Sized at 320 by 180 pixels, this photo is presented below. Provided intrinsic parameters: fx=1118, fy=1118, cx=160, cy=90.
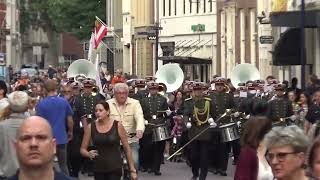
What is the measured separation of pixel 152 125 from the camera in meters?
21.2

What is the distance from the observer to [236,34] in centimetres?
4881

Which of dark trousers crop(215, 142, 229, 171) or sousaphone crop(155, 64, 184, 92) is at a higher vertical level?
sousaphone crop(155, 64, 184, 92)

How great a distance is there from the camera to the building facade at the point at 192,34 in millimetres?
54406

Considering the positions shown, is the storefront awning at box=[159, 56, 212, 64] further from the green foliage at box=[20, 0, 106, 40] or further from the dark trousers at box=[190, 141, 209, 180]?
the dark trousers at box=[190, 141, 209, 180]

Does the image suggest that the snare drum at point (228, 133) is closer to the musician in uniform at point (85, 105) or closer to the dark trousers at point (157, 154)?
the dark trousers at point (157, 154)

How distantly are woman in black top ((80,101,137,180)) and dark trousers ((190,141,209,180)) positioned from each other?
6.27 meters

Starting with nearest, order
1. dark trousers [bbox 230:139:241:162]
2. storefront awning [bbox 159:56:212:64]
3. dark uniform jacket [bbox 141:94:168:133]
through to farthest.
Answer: dark uniform jacket [bbox 141:94:168:133] → dark trousers [bbox 230:139:241:162] → storefront awning [bbox 159:56:212:64]

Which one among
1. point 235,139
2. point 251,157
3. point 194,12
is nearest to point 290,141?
point 251,157

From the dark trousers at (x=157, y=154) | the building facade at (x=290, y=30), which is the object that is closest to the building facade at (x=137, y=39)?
the building facade at (x=290, y=30)

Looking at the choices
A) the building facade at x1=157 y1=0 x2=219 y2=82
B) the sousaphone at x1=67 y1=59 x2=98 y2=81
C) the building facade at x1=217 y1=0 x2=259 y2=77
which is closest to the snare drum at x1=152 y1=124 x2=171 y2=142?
the sousaphone at x1=67 y1=59 x2=98 y2=81

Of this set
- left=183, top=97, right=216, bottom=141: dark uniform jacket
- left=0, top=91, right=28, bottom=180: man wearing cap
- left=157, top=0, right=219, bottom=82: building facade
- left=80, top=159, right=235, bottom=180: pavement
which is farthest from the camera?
left=157, top=0, right=219, bottom=82: building facade

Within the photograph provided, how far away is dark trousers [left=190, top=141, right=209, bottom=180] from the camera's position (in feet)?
60.3

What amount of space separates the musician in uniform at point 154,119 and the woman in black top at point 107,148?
8827mm

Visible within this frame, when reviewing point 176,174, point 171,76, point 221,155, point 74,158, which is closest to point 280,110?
point 221,155
